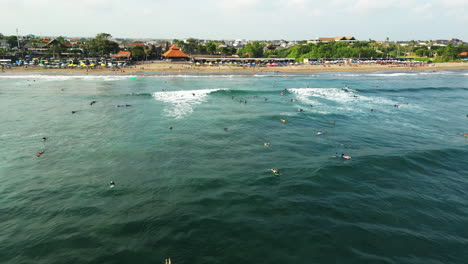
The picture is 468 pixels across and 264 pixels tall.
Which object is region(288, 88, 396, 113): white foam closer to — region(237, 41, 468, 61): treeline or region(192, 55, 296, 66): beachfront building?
region(192, 55, 296, 66): beachfront building

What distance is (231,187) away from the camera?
19406 millimetres

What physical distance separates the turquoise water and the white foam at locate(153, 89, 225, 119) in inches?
42.6

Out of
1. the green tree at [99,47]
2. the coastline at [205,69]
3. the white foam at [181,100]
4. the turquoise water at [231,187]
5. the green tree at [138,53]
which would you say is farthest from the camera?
the green tree at [138,53]

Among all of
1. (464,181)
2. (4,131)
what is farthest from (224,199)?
(4,131)

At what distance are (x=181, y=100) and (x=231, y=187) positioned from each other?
34.4 metres

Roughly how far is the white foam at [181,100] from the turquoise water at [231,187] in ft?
3.55

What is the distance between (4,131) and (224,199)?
31.3 m

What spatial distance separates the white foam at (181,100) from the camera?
136 feet

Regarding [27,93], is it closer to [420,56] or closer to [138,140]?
[138,140]

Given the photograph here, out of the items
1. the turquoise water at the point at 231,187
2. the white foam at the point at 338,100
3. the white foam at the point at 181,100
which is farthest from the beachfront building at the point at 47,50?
the white foam at the point at 338,100

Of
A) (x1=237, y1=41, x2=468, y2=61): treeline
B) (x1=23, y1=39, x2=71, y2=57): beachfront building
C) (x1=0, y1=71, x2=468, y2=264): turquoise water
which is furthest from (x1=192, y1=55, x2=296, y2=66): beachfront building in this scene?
(x1=0, y1=71, x2=468, y2=264): turquoise water

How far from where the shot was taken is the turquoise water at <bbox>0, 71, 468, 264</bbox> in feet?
44.9

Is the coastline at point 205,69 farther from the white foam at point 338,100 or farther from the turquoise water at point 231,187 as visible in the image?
the turquoise water at point 231,187

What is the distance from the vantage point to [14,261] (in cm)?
1287
